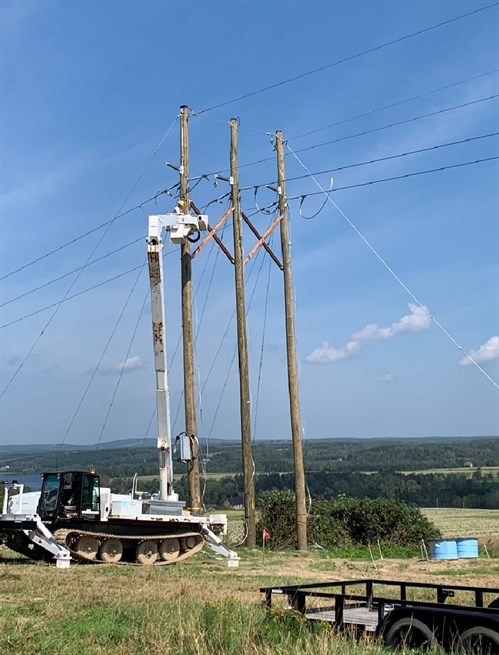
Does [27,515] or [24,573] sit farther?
[27,515]

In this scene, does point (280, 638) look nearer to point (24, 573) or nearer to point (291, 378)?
point (24, 573)

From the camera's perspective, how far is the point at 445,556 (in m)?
24.1

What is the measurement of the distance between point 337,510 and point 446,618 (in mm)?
21180

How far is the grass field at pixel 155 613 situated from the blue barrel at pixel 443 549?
14.8 feet

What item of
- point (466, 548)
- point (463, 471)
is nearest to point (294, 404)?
point (466, 548)

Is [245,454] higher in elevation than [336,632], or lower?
higher

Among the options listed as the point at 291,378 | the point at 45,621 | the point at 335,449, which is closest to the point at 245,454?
the point at 291,378

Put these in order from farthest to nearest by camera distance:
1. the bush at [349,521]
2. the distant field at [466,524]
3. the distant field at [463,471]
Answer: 1. the distant field at [463,471]
2. the distant field at [466,524]
3. the bush at [349,521]

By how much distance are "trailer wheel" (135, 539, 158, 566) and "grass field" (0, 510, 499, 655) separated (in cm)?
97

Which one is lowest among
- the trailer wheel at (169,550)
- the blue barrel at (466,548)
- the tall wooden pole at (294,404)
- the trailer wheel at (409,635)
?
the blue barrel at (466,548)

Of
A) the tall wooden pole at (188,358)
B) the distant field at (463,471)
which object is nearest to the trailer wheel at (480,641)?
the tall wooden pole at (188,358)

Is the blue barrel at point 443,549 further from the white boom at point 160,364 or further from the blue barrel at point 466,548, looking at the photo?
the white boom at point 160,364

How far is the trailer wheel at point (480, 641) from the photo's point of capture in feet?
25.6

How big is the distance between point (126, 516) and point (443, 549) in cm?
920
